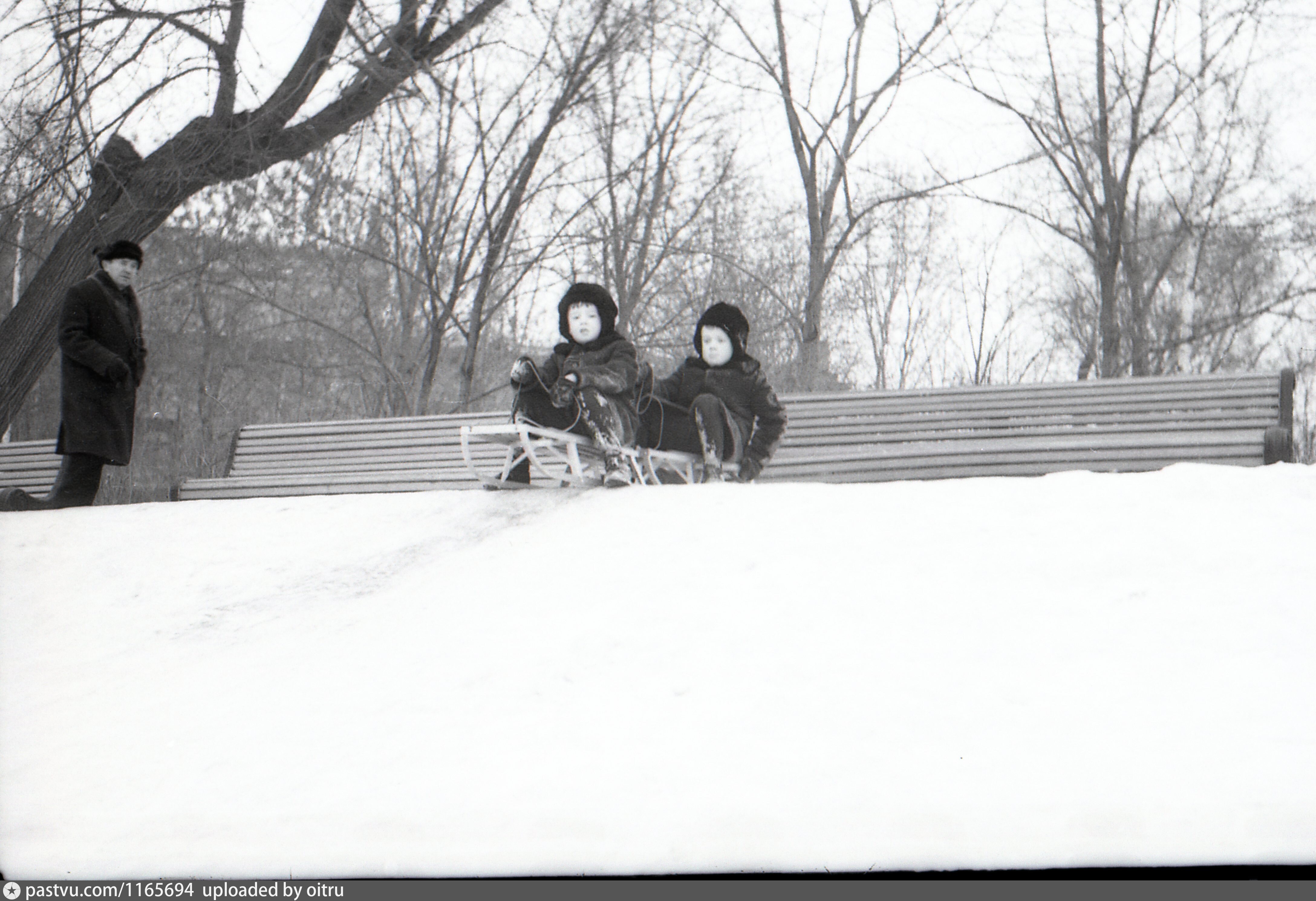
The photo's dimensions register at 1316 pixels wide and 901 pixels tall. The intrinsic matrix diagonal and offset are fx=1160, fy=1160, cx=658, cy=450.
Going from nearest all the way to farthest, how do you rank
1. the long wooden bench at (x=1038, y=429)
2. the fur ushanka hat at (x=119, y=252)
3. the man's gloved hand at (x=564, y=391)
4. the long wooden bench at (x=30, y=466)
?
the man's gloved hand at (x=564, y=391)
the long wooden bench at (x=1038, y=429)
the fur ushanka hat at (x=119, y=252)
the long wooden bench at (x=30, y=466)

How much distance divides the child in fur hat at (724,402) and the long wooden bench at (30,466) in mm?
5852

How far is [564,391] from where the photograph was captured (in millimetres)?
5559

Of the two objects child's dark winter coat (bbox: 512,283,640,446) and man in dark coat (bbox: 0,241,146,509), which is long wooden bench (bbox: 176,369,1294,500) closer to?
man in dark coat (bbox: 0,241,146,509)

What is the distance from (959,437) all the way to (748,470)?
1.60 meters

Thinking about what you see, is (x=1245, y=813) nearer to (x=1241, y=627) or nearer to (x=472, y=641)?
(x=1241, y=627)

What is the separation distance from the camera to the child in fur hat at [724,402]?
632 cm

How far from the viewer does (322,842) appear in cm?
261

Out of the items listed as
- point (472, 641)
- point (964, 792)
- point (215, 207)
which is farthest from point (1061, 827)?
point (215, 207)

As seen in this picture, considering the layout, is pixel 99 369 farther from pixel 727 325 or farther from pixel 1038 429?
pixel 1038 429

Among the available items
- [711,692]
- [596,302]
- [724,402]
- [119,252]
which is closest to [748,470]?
[724,402]

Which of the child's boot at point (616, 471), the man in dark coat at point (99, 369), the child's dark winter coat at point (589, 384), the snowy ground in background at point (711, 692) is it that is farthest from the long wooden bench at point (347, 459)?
the snowy ground in background at point (711, 692)

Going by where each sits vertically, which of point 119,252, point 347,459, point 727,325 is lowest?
point 347,459

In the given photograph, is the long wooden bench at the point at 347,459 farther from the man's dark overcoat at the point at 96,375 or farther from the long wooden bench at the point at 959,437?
the man's dark overcoat at the point at 96,375
